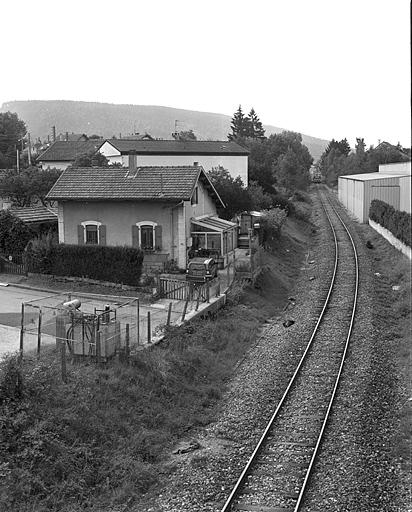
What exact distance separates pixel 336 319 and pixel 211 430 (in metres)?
9.73

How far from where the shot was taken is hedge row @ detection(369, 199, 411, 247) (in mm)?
33594

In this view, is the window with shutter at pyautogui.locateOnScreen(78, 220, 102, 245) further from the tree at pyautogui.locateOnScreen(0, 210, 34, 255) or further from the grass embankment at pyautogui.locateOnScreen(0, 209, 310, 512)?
the grass embankment at pyautogui.locateOnScreen(0, 209, 310, 512)

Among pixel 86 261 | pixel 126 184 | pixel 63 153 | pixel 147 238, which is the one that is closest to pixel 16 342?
pixel 86 261

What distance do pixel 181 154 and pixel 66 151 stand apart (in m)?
14.1

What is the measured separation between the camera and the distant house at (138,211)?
86.5 feet

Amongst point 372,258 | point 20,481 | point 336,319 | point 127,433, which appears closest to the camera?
point 20,481

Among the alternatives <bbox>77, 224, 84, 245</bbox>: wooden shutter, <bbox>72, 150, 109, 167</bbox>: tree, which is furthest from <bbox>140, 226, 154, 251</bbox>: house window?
<bbox>72, 150, 109, 167</bbox>: tree

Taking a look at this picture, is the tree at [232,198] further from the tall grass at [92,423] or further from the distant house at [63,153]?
the tall grass at [92,423]

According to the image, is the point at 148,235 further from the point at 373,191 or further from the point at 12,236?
the point at 373,191

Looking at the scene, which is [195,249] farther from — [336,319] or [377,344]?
[377,344]

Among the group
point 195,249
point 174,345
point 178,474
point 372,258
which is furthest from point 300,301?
point 178,474

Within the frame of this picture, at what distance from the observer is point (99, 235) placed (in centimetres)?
2716

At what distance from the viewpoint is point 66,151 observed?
63.2 metres

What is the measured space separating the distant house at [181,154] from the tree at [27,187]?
650 inches
